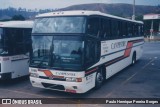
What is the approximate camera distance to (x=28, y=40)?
12.4 metres

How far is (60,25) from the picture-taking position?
9.59m

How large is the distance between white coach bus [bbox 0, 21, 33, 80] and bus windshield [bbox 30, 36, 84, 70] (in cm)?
176

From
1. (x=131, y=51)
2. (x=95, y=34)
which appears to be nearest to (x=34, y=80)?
(x=95, y=34)

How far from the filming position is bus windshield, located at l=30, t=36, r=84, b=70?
9.05m

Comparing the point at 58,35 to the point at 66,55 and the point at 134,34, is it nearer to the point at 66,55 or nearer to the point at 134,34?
the point at 66,55

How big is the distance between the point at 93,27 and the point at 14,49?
3.83 m

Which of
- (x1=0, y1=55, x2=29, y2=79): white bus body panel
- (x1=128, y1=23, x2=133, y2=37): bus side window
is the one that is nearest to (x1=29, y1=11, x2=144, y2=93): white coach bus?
(x1=0, y1=55, x2=29, y2=79): white bus body panel

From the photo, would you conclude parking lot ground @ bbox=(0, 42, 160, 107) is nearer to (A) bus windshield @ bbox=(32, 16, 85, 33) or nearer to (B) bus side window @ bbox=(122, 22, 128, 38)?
(B) bus side window @ bbox=(122, 22, 128, 38)

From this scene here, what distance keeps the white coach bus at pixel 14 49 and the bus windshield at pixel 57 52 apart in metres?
1.76

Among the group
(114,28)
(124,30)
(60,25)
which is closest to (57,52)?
(60,25)

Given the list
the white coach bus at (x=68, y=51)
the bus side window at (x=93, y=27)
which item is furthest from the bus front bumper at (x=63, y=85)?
the bus side window at (x=93, y=27)

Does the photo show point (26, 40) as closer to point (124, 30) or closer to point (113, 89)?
point (113, 89)

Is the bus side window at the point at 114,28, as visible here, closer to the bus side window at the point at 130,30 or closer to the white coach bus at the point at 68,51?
the white coach bus at the point at 68,51

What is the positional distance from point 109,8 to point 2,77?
139m
